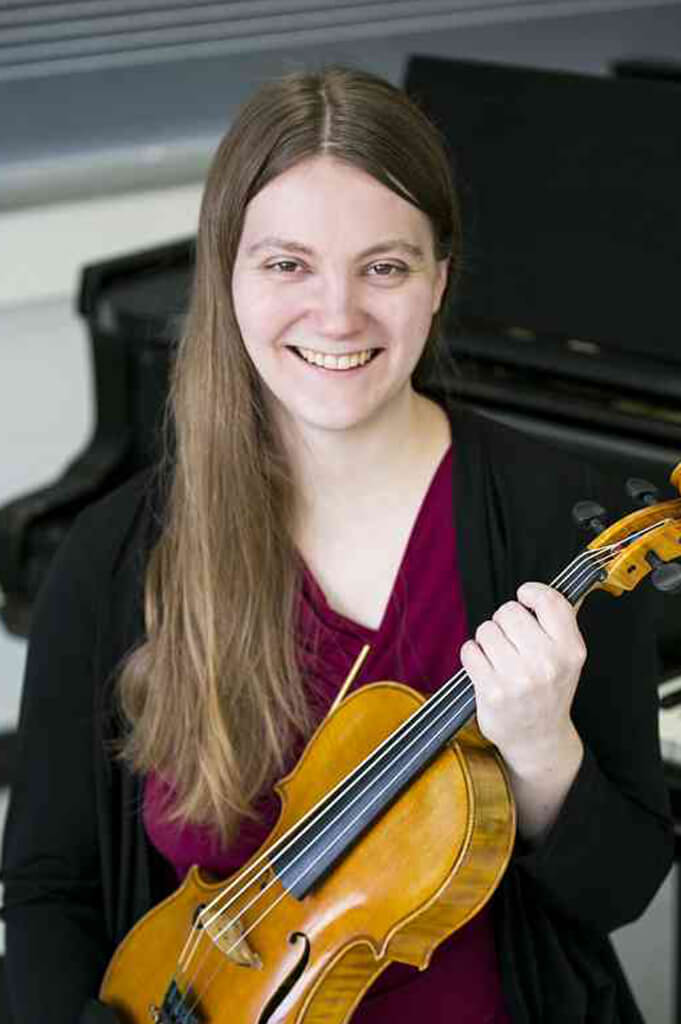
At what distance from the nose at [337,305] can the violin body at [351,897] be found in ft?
0.92

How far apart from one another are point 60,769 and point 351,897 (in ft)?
1.17

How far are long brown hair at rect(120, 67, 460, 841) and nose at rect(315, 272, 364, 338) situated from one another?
0.31ft

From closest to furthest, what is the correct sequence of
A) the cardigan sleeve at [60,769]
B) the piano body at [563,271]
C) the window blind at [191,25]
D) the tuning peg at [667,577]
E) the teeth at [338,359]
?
the tuning peg at [667,577] < the teeth at [338,359] < the cardigan sleeve at [60,769] < the piano body at [563,271] < the window blind at [191,25]

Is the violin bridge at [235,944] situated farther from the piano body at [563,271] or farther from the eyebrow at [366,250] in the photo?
the piano body at [563,271]

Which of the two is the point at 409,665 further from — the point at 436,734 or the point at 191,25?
the point at 191,25

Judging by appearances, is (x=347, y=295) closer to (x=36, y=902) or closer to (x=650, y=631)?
(x=650, y=631)

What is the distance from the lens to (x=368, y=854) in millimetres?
1592

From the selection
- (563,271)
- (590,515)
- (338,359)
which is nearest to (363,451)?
(338,359)

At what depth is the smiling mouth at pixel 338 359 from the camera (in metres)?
1.65

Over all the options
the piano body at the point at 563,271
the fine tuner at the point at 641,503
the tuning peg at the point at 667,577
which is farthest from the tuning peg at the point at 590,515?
the piano body at the point at 563,271

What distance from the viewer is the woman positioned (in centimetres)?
165

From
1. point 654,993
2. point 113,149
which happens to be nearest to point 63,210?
point 113,149

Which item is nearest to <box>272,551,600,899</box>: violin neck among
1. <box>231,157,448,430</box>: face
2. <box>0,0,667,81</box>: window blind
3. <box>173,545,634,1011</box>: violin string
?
<box>173,545,634,1011</box>: violin string

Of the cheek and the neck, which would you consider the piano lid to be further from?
the cheek
